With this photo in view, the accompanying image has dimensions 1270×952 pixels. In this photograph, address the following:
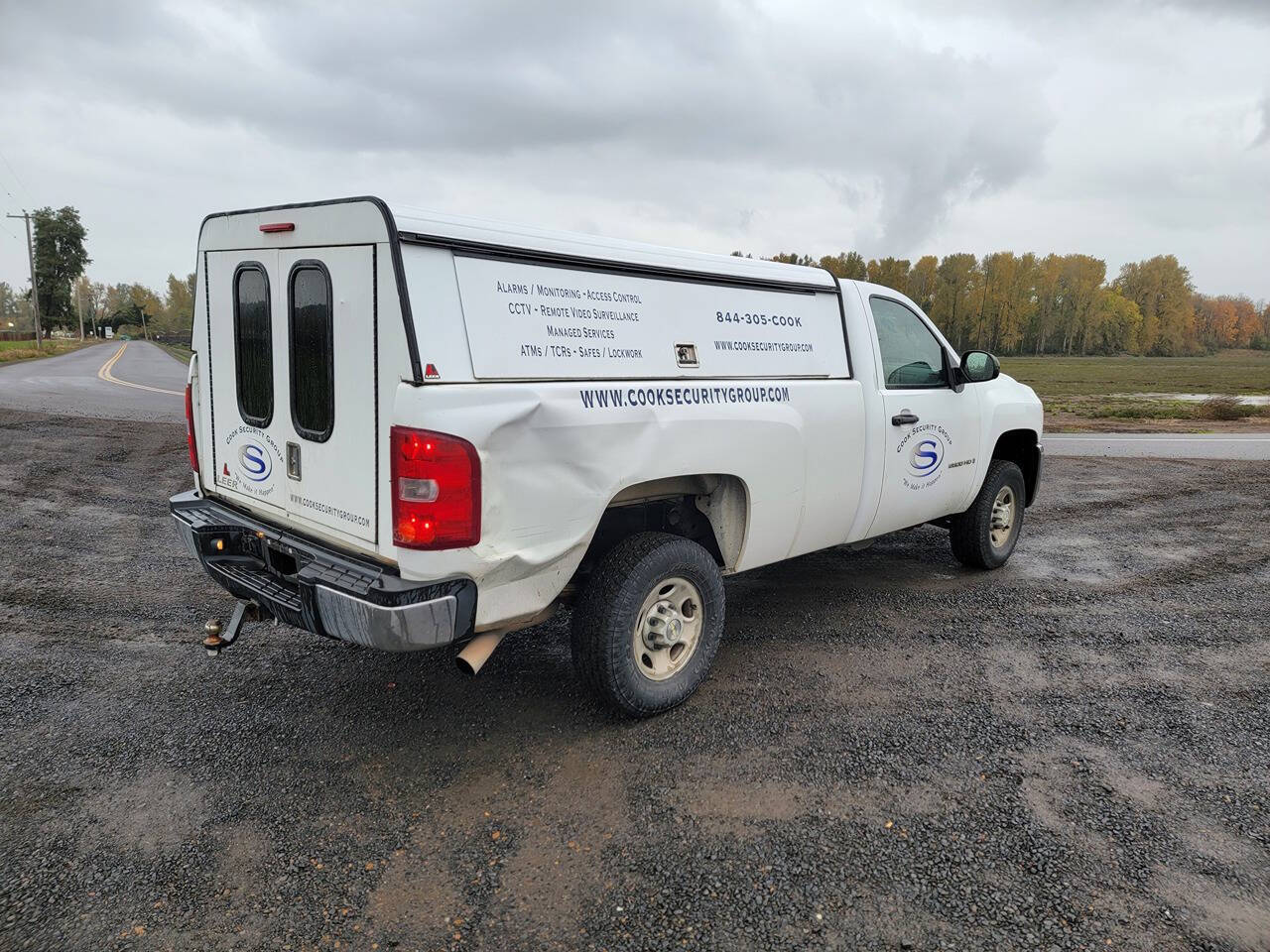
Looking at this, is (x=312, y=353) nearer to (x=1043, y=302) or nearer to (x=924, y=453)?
(x=924, y=453)

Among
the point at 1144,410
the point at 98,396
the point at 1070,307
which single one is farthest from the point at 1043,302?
the point at 98,396

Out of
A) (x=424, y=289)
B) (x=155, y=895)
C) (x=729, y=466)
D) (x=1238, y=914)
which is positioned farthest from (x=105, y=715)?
(x=1238, y=914)

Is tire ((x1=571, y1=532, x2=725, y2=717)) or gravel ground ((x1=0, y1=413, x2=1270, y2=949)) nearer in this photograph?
gravel ground ((x1=0, y1=413, x2=1270, y2=949))

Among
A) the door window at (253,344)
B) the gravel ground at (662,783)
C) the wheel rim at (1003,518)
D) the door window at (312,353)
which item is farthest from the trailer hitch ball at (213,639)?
the wheel rim at (1003,518)

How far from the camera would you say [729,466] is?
12.5 feet

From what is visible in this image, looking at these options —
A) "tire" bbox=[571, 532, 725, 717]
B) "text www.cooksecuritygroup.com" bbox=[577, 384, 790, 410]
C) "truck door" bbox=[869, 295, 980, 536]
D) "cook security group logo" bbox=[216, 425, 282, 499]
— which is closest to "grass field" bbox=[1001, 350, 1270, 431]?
"truck door" bbox=[869, 295, 980, 536]

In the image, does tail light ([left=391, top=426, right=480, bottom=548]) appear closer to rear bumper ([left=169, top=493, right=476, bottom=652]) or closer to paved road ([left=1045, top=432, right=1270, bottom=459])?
rear bumper ([left=169, top=493, right=476, bottom=652])

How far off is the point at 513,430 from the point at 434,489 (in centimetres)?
35

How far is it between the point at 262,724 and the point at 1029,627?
171 inches

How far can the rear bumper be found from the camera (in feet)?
9.51

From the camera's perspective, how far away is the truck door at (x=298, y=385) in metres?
3.05

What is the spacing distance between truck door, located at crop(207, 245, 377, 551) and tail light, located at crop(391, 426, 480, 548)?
8.0 inches

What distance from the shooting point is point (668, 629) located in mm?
3738

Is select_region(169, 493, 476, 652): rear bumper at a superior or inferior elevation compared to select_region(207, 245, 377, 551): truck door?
inferior
